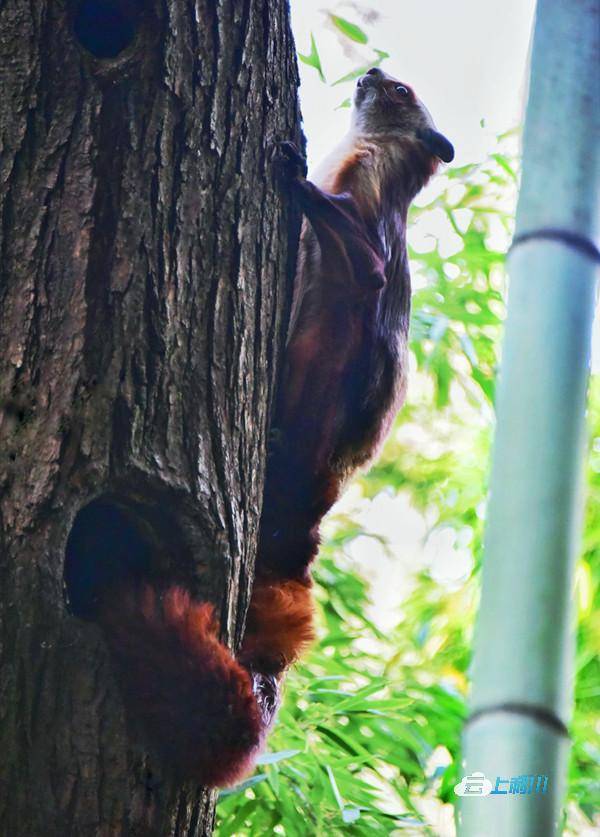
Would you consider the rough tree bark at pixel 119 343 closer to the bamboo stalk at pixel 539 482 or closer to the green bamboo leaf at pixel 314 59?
the bamboo stalk at pixel 539 482

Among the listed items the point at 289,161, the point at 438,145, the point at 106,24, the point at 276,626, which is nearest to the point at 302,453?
the point at 276,626

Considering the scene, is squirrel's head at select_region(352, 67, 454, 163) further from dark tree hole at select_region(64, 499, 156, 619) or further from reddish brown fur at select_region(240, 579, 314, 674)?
dark tree hole at select_region(64, 499, 156, 619)

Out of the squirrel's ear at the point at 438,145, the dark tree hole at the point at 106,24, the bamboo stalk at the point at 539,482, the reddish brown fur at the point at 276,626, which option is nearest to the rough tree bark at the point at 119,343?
the dark tree hole at the point at 106,24

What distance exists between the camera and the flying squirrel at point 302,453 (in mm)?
1902

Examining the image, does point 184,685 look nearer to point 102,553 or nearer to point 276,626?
point 102,553

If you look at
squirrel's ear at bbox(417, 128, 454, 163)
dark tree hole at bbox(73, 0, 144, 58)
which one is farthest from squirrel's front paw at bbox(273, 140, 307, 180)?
squirrel's ear at bbox(417, 128, 454, 163)

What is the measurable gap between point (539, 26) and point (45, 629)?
131 cm

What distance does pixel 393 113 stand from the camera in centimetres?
350

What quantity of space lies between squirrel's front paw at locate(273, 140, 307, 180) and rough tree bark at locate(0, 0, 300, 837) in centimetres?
5

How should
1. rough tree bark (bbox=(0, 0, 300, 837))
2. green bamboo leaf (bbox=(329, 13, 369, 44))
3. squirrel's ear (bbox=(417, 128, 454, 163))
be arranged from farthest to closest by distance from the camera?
green bamboo leaf (bbox=(329, 13, 369, 44)) → squirrel's ear (bbox=(417, 128, 454, 163)) → rough tree bark (bbox=(0, 0, 300, 837))

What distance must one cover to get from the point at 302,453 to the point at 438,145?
1283 mm

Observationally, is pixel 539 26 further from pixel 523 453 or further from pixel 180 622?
pixel 180 622

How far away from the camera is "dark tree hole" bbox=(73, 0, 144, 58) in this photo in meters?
2.08

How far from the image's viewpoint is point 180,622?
6.30ft
